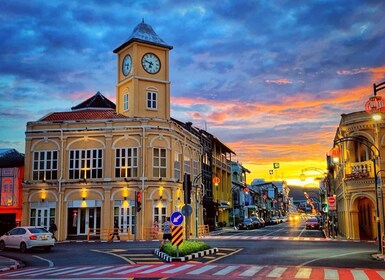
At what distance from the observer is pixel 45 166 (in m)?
44.7

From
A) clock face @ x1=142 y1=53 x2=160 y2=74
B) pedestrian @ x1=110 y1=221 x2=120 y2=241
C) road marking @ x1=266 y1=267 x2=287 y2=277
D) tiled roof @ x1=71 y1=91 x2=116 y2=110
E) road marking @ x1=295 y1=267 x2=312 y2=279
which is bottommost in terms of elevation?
road marking @ x1=295 y1=267 x2=312 y2=279

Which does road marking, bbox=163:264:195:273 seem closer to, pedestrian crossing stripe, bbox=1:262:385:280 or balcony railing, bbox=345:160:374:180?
pedestrian crossing stripe, bbox=1:262:385:280

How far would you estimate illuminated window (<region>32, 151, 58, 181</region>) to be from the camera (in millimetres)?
44531

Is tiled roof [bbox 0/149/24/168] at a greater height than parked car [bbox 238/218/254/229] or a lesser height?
greater

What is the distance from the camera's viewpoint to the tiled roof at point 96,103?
183 ft

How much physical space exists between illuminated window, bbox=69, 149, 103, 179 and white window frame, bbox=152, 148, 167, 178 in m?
5.00

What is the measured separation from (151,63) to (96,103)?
11.3 metres

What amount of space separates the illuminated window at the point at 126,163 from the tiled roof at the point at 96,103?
44.8 ft

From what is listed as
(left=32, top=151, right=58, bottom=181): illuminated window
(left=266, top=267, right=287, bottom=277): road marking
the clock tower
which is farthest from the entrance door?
(left=266, top=267, right=287, bottom=277): road marking

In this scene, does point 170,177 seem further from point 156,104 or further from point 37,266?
point 37,266

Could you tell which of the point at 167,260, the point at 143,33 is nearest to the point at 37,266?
the point at 167,260

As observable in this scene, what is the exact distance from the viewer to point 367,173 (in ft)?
122

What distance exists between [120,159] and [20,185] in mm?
11090

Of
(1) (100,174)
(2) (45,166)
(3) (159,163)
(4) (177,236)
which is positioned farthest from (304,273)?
(2) (45,166)
